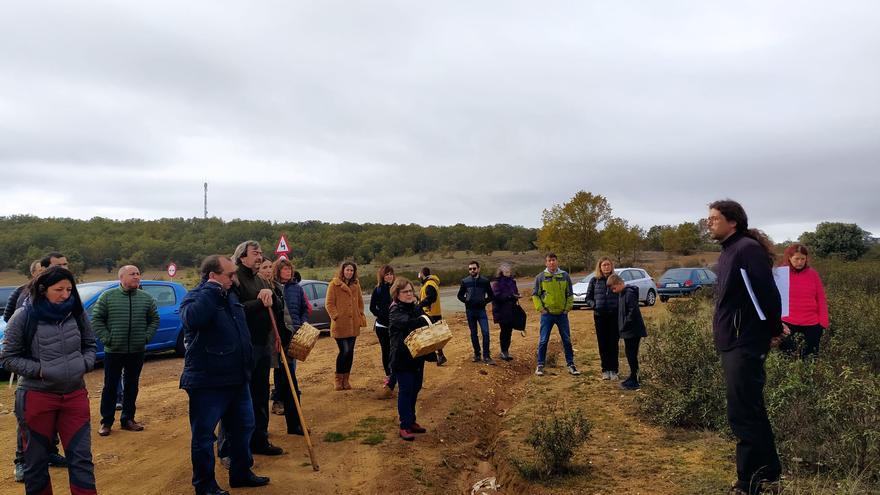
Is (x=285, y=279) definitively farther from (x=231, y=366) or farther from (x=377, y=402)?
(x=231, y=366)

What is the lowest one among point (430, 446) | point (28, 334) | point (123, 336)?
Result: point (430, 446)

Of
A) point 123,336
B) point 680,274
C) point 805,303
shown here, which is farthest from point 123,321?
point 680,274

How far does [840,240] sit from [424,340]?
3415 cm

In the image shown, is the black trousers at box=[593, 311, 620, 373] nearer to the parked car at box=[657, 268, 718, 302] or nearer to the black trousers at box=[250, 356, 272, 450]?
the black trousers at box=[250, 356, 272, 450]

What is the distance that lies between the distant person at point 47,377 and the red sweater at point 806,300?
693cm

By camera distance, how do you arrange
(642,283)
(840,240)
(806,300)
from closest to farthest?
(806,300), (642,283), (840,240)

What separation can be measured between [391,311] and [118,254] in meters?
62.5

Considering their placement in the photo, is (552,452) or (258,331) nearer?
(552,452)

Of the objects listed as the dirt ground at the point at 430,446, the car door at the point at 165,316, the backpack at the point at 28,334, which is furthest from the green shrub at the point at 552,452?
the car door at the point at 165,316

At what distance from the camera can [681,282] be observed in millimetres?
A: 22297

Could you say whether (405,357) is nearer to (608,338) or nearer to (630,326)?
(630,326)

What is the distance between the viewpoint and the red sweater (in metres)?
6.41

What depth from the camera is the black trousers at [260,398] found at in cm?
560

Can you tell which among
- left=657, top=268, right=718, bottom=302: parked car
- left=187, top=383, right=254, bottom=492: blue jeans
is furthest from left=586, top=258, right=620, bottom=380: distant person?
left=657, top=268, right=718, bottom=302: parked car
